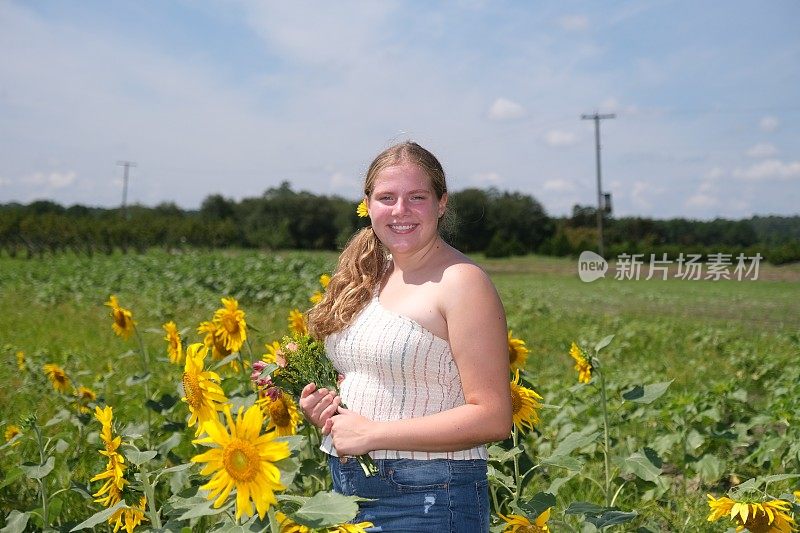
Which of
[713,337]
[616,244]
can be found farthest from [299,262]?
[616,244]

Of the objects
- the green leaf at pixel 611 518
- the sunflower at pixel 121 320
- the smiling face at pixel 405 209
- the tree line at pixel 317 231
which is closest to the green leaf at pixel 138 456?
the smiling face at pixel 405 209

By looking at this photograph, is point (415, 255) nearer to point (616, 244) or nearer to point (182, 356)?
point (182, 356)

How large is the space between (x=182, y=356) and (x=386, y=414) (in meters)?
1.60

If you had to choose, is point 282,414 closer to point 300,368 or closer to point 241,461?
point 300,368

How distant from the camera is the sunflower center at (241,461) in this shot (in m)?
1.33

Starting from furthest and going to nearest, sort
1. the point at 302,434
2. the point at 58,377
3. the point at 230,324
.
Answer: the point at 58,377
the point at 230,324
the point at 302,434

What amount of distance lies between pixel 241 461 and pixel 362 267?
2.38ft

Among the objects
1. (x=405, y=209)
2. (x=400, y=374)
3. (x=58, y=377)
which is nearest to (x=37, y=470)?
(x=400, y=374)

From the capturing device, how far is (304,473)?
234 cm

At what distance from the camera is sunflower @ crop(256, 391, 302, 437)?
7.69 feet

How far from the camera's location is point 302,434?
2.53m

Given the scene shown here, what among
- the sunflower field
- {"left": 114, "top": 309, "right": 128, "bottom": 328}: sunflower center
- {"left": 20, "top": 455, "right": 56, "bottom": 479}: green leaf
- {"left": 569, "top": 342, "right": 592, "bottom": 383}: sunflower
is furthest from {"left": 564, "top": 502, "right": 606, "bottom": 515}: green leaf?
{"left": 114, "top": 309, "right": 128, "bottom": 328}: sunflower center

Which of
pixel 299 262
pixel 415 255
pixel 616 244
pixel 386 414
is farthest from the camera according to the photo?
pixel 616 244

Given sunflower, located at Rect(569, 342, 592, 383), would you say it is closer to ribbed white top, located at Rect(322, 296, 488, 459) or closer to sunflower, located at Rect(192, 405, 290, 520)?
ribbed white top, located at Rect(322, 296, 488, 459)
